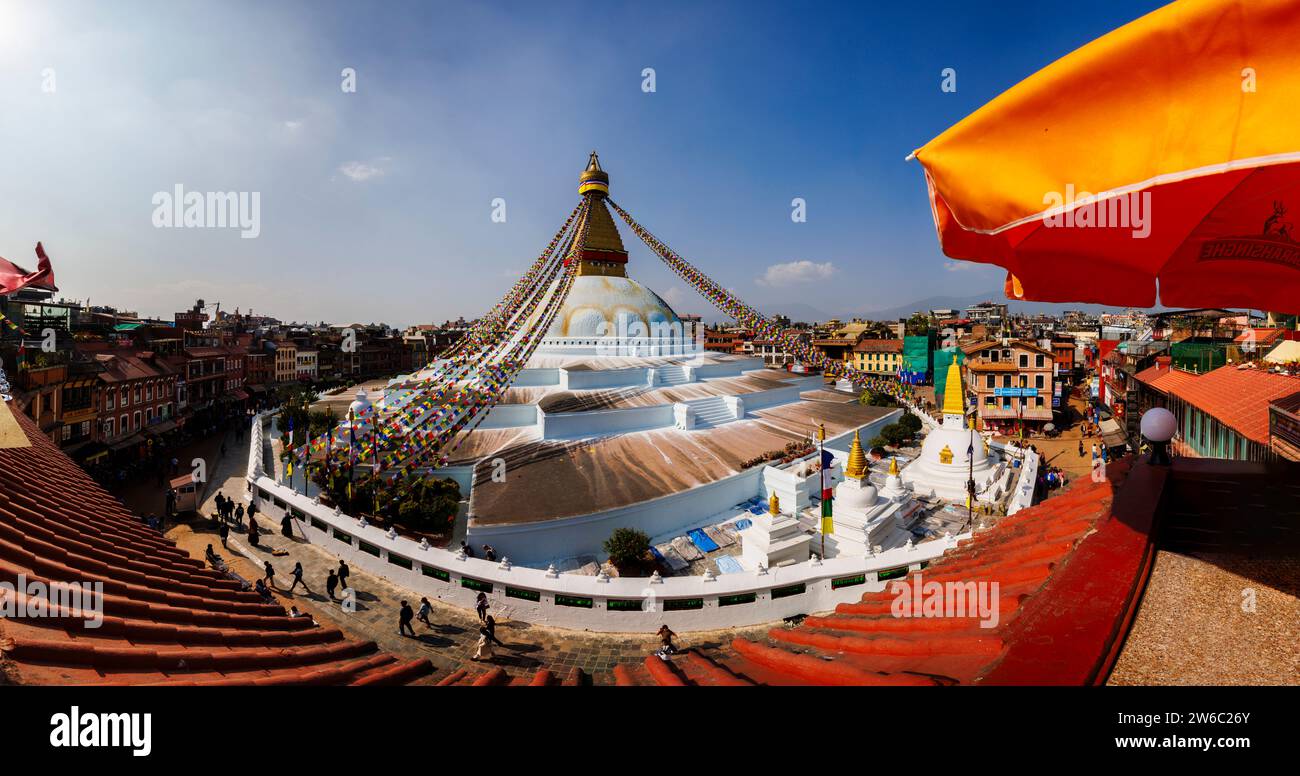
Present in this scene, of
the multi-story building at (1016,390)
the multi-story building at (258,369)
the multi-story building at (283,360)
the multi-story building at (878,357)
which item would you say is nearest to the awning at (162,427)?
the multi-story building at (258,369)

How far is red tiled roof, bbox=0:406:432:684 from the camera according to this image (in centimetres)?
217

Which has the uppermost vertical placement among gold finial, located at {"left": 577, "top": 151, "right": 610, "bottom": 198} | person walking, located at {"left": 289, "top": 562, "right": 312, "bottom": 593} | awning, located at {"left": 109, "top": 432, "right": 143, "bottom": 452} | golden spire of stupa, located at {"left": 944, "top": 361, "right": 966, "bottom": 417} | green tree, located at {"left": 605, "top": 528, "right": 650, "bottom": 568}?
gold finial, located at {"left": 577, "top": 151, "right": 610, "bottom": 198}

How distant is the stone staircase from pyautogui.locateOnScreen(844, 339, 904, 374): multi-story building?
3223 cm

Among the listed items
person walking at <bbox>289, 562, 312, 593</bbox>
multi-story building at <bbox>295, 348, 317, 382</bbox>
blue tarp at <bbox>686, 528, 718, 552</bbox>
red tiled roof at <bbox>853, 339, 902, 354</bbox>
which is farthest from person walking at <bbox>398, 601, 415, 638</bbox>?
red tiled roof at <bbox>853, 339, 902, 354</bbox>

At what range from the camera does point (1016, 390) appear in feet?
83.2

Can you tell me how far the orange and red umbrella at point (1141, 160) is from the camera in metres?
1.40

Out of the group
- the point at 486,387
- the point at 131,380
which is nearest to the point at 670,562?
the point at 486,387

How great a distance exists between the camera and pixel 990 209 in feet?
5.91

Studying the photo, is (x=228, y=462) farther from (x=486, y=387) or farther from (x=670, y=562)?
(x=670, y=562)

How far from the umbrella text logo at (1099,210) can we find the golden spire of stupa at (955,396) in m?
16.3

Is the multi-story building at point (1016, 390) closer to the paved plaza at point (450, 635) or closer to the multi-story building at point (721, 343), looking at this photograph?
the paved plaza at point (450, 635)

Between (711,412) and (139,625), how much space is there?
1601cm

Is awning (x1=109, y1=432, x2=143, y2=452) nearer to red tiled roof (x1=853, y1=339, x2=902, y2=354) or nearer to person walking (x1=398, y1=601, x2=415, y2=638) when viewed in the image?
person walking (x1=398, y1=601, x2=415, y2=638)
